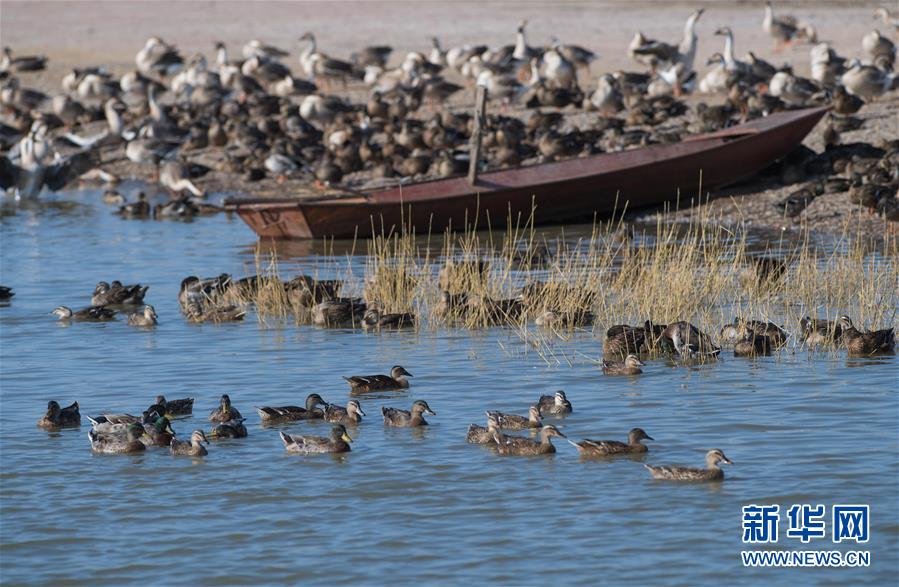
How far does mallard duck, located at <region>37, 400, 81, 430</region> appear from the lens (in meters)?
12.9

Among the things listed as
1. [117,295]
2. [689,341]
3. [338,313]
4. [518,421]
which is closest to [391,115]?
[117,295]

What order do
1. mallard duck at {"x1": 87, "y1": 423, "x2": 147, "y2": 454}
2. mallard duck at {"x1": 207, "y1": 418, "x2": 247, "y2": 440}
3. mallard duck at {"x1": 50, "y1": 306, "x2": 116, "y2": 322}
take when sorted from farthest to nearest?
mallard duck at {"x1": 50, "y1": 306, "x2": 116, "y2": 322}
mallard duck at {"x1": 207, "y1": 418, "x2": 247, "y2": 440}
mallard duck at {"x1": 87, "y1": 423, "x2": 147, "y2": 454}

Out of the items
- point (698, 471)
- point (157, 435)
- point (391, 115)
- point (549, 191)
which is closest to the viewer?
point (698, 471)

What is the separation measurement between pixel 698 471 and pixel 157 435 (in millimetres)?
4537

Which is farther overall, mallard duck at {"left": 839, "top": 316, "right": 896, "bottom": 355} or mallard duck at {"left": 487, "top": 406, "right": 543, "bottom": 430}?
mallard duck at {"left": 839, "top": 316, "right": 896, "bottom": 355}

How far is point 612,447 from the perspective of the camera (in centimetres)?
1163

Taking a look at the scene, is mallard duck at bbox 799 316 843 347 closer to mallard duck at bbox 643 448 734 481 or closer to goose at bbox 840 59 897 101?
mallard duck at bbox 643 448 734 481

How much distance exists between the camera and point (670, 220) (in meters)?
25.7

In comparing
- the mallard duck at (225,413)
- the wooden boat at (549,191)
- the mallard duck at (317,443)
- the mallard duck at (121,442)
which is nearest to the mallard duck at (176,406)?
the mallard duck at (225,413)

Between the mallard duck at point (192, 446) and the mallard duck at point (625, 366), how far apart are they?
173 inches

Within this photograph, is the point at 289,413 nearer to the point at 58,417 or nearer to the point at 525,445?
the point at 58,417

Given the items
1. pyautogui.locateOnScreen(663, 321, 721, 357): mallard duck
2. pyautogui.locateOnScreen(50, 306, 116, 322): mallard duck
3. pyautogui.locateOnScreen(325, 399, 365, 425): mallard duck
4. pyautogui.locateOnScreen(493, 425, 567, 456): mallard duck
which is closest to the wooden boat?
pyautogui.locateOnScreen(50, 306, 116, 322): mallard duck

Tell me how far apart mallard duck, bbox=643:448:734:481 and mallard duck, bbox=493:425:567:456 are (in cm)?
111

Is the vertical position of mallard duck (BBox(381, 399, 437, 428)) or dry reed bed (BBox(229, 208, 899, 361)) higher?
dry reed bed (BBox(229, 208, 899, 361))
